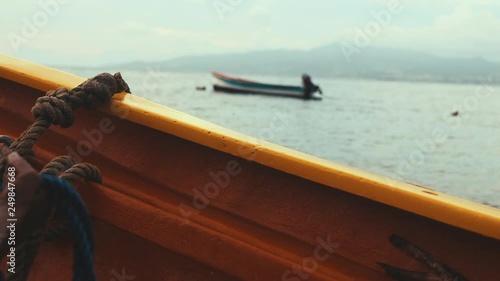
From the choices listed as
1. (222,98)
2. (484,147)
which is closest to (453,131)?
(484,147)

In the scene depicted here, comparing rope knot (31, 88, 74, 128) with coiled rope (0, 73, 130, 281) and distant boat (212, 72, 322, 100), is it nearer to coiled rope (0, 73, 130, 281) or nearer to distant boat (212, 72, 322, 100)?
coiled rope (0, 73, 130, 281)

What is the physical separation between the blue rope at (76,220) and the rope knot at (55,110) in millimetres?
393

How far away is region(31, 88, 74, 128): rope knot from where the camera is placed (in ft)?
6.38

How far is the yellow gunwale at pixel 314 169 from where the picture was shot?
1785 millimetres

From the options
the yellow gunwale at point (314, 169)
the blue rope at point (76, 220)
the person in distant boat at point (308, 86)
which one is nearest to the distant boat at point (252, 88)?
the person in distant boat at point (308, 86)

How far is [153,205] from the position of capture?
6.80 ft

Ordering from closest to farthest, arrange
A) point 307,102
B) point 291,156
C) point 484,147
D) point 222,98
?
point 291,156, point 484,147, point 307,102, point 222,98

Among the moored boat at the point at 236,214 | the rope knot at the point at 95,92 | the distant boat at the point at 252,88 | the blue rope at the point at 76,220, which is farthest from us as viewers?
the distant boat at the point at 252,88

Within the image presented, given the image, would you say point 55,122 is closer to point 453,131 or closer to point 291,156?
point 291,156

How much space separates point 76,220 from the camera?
64.1 inches

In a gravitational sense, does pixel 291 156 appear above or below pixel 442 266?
above

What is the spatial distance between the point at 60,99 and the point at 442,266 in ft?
4.68

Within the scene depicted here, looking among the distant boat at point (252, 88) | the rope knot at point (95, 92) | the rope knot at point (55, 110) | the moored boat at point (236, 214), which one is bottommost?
the moored boat at point (236, 214)

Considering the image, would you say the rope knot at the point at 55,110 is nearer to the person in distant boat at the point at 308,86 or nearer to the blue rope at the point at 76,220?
the blue rope at the point at 76,220
